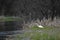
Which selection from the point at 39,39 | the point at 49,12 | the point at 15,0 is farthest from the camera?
the point at 15,0

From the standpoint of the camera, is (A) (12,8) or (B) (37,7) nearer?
(B) (37,7)

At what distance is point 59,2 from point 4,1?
646cm

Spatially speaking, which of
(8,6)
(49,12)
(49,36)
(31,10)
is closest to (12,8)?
(8,6)

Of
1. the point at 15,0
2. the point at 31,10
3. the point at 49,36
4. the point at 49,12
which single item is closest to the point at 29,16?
the point at 31,10

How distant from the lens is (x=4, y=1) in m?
21.5

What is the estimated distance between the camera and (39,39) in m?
7.46

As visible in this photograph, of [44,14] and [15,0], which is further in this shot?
[15,0]

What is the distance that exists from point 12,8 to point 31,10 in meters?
4.04

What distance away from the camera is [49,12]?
16.6 m

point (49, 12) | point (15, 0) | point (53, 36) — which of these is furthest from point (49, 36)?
point (15, 0)

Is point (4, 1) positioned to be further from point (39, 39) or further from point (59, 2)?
point (39, 39)

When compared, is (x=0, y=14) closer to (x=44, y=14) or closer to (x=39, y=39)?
(x=44, y=14)

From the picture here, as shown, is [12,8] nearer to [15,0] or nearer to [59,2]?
[15,0]

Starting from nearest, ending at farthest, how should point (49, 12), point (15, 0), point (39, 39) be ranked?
point (39, 39)
point (49, 12)
point (15, 0)
